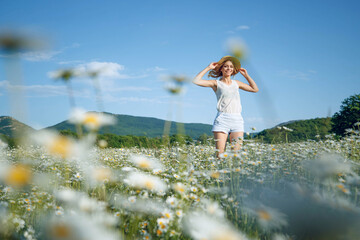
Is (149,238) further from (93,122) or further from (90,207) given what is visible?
(93,122)

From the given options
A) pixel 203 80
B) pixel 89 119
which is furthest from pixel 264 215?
pixel 203 80

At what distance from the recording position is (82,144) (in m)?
1.54

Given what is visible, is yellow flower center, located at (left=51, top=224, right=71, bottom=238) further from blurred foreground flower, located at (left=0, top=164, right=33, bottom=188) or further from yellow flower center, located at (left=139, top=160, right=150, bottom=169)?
yellow flower center, located at (left=139, top=160, right=150, bottom=169)

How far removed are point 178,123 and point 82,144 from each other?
1.06m

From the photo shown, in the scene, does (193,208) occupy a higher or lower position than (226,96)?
lower

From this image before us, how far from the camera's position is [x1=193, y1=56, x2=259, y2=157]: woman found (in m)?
5.24

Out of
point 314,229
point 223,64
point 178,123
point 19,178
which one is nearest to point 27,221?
point 19,178

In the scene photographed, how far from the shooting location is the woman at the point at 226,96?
524 centimetres

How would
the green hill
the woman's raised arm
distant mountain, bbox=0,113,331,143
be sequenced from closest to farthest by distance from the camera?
1. distant mountain, bbox=0,113,331,143
2. the green hill
3. the woman's raised arm

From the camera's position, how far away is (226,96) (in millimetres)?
5391

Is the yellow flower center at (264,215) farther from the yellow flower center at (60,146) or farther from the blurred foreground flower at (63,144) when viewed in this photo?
the yellow flower center at (60,146)

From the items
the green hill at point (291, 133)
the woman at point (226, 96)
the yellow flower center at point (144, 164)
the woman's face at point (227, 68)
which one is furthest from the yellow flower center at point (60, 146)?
the woman's face at point (227, 68)

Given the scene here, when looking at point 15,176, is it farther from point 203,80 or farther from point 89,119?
point 203,80

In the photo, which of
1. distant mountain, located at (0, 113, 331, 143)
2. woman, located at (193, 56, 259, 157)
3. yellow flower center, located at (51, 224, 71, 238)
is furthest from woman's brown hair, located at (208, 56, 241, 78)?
yellow flower center, located at (51, 224, 71, 238)
